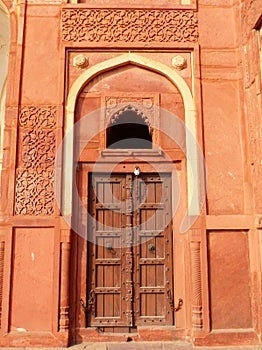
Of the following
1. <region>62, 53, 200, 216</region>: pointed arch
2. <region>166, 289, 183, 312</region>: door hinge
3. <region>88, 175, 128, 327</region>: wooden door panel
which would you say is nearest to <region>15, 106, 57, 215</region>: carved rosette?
<region>62, 53, 200, 216</region>: pointed arch

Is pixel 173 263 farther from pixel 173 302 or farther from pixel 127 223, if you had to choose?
pixel 127 223

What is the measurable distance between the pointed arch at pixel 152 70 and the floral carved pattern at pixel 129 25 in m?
0.32

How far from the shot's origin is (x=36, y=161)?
194 inches

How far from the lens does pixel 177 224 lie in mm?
4988

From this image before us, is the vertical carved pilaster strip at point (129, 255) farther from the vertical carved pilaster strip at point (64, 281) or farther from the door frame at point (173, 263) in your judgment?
the vertical carved pilaster strip at point (64, 281)

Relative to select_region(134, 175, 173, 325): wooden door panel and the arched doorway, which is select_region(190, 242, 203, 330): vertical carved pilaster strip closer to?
the arched doorway

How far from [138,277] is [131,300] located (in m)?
0.29

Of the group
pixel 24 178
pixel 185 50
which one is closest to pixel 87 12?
pixel 185 50

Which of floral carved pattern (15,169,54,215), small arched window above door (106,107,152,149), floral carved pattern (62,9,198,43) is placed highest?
floral carved pattern (62,9,198,43)

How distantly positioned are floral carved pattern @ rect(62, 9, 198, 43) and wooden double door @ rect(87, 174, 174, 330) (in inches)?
74.2

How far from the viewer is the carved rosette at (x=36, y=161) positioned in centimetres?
483

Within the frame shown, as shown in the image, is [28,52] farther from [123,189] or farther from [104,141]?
[123,189]

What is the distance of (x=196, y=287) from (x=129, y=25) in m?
3.54

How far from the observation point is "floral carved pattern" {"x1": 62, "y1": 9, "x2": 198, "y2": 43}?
527 cm
